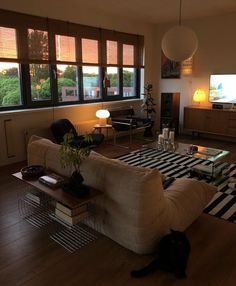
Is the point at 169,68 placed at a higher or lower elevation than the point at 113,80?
higher

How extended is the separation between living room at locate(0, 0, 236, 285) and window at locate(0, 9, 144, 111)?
0.17 m

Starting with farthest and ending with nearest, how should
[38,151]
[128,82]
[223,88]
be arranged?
[128,82]
[223,88]
[38,151]

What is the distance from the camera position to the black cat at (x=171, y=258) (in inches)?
81.0

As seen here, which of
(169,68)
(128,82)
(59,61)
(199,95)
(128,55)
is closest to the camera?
(59,61)

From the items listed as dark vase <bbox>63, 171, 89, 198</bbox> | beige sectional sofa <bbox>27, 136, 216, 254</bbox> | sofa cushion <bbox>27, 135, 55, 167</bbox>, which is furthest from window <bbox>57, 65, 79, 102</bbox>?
dark vase <bbox>63, 171, 89, 198</bbox>

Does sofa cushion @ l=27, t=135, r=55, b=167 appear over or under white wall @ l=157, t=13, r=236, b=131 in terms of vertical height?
under

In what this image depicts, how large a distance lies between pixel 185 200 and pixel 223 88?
14.5 feet

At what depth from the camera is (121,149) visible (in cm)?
560

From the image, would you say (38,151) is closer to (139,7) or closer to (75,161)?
(75,161)

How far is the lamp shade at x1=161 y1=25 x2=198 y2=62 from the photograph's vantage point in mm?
3182

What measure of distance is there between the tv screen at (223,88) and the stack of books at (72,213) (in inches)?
194

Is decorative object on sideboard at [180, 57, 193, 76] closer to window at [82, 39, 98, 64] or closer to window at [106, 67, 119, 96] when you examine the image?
window at [106, 67, 119, 96]

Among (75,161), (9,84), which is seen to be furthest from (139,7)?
(75,161)

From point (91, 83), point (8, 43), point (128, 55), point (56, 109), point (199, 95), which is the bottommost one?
point (56, 109)
